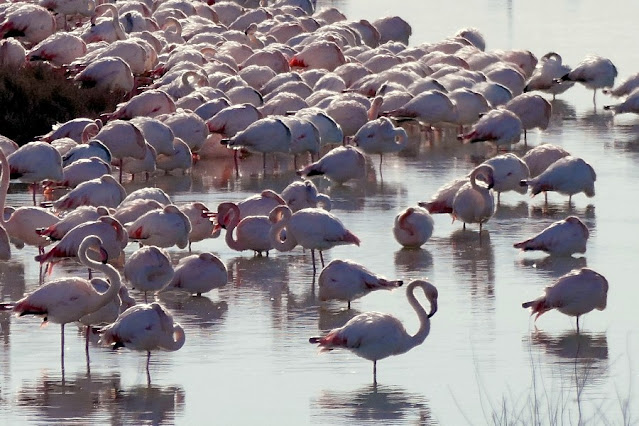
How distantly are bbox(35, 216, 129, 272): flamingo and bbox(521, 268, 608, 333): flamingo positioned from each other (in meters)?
2.68

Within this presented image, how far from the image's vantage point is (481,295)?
31.4 ft

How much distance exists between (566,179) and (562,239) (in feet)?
6.19

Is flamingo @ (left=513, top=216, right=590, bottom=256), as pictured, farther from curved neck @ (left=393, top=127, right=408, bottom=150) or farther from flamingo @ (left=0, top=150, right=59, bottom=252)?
curved neck @ (left=393, top=127, right=408, bottom=150)

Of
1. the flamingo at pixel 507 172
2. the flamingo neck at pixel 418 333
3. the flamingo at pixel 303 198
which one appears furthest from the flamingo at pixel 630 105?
the flamingo neck at pixel 418 333

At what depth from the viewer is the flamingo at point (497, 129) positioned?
1438 centimetres

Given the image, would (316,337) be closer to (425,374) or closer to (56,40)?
(425,374)

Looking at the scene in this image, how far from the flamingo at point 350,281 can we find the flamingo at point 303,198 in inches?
82.7

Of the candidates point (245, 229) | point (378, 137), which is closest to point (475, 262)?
point (245, 229)

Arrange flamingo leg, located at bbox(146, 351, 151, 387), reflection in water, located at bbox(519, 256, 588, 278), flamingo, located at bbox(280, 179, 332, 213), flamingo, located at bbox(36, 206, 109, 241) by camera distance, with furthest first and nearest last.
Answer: flamingo, located at bbox(280, 179, 332, 213) → reflection in water, located at bbox(519, 256, 588, 278) → flamingo, located at bbox(36, 206, 109, 241) → flamingo leg, located at bbox(146, 351, 151, 387)

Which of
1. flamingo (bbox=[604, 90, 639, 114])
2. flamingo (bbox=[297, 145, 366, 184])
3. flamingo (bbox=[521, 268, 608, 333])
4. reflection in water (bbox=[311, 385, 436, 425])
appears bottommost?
reflection in water (bbox=[311, 385, 436, 425])

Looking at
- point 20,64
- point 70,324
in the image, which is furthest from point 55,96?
point 70,324

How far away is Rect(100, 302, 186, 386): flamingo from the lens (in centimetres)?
774

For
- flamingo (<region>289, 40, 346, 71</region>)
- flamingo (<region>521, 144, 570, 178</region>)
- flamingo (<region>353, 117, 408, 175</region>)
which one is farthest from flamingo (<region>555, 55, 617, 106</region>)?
flamingo (<region>521, 144, 570, 178</region>)

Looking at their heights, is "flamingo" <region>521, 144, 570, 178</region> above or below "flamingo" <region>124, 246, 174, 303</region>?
above
